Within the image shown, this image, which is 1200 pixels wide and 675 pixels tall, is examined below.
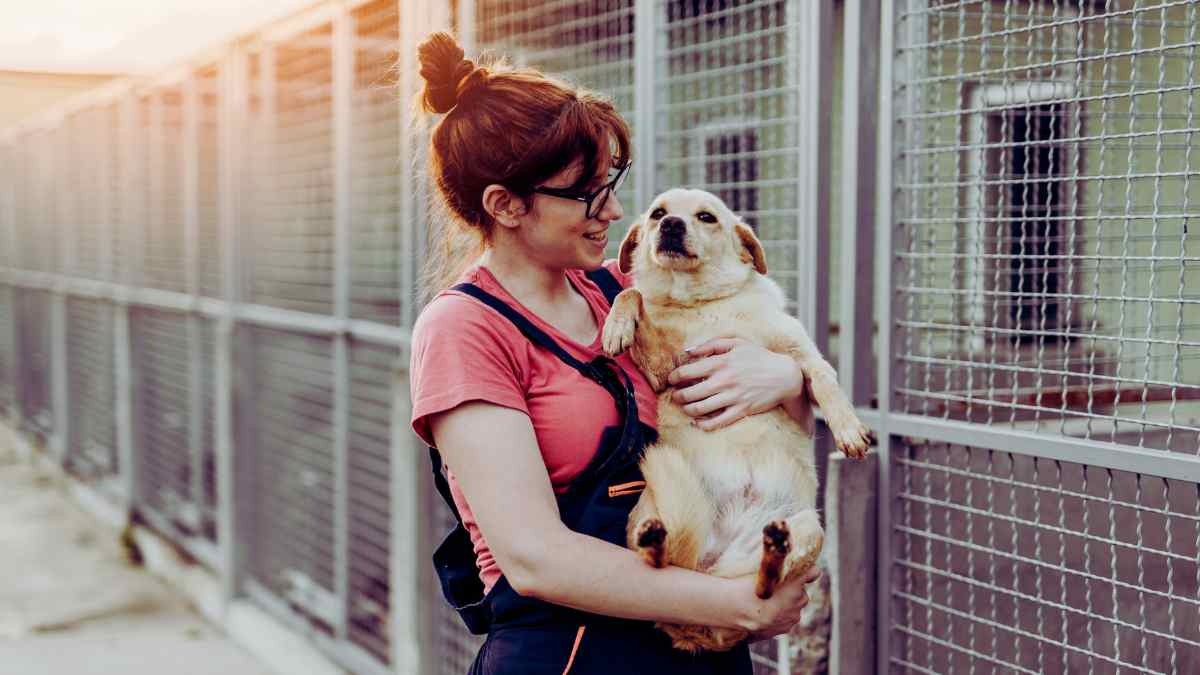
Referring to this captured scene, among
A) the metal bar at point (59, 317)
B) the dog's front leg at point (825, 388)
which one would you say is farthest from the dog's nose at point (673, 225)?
the metal bar at point (59, 317)

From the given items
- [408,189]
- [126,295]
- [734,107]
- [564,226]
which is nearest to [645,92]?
[408,189]

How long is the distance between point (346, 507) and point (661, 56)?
2394mm

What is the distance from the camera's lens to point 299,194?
17.6 feet

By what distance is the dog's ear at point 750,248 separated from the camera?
2506mm

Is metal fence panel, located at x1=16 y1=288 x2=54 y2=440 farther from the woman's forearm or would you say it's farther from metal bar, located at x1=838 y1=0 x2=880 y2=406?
the woman's forearm

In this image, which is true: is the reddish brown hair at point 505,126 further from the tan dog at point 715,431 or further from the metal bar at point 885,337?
the metal bar at point 885,337

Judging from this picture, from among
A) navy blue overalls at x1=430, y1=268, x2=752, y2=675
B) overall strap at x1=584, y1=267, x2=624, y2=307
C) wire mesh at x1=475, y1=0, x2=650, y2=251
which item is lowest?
navy blue overalls at x1=430, y1=268, x2=752, y2=675

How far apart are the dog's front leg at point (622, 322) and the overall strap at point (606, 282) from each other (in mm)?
76

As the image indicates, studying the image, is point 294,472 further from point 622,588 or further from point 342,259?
point 622,588

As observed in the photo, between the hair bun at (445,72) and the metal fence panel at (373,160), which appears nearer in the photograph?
the hair bun at (445,72)

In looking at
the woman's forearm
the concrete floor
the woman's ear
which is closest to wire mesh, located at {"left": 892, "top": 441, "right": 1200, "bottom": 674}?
the woman's forearm

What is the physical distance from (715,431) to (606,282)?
0.44 m

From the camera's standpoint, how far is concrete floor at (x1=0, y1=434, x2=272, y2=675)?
17.9 ft

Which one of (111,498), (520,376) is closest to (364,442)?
(520,376)
